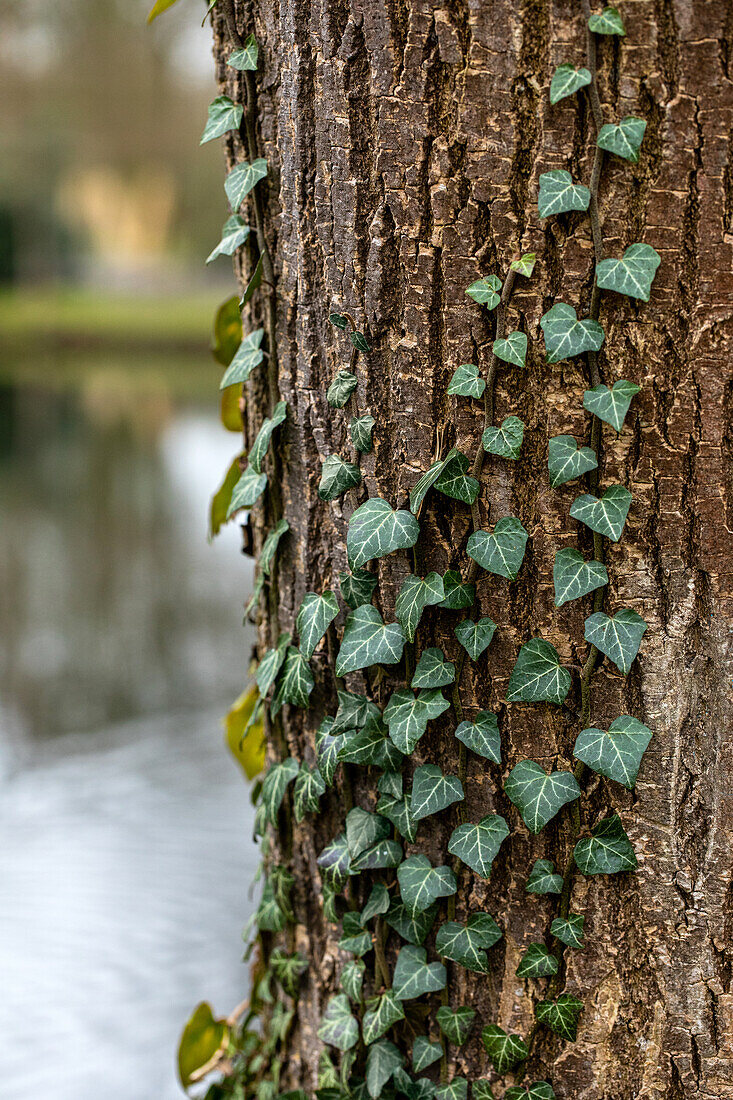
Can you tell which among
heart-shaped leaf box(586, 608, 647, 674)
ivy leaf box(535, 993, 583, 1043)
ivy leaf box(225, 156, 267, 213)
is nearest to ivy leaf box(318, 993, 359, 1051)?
ivy leaf box(535, 993, 583, 1043)

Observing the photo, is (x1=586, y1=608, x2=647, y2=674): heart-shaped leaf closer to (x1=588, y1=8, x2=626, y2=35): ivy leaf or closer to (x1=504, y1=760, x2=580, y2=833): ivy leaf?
(x1=504, y1=760, x2=580, y2=833): ivy leaf

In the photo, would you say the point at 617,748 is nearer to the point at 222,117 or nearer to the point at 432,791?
the point at 432,791

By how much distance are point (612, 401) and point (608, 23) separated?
243 mm

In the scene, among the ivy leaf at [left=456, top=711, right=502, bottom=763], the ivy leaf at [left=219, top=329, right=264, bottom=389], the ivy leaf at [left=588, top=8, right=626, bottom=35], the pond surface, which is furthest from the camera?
the pond surface

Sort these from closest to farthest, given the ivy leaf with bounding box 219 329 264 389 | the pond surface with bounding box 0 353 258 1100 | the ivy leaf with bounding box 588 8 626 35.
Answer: the ivy leaf with bounding box 588 8 626 35
the ivy leaf with bounding box 219 329 264 389
the pond surface with bounding box 0 353 258 1100

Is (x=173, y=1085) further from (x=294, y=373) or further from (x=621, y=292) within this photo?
(x=621, y=292)

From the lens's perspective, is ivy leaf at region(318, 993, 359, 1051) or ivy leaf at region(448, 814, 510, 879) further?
ivy leaf at region(318, 993, 359, 1051)

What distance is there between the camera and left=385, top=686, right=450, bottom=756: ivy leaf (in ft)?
2.13

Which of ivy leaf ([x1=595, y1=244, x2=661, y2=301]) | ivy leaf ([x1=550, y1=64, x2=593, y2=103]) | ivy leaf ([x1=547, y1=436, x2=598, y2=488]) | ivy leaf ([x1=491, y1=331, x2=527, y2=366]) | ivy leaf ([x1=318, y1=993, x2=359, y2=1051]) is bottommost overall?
ivy leaf ([x1=318, y1=993, x2=359, y2=1051])

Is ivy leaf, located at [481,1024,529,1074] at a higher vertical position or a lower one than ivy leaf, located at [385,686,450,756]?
lower

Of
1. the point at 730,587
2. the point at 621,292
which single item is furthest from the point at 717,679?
the point at 621,292

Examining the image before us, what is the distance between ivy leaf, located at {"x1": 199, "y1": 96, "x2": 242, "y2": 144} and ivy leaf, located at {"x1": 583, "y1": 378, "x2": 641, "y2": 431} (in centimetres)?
40

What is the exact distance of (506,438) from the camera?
606 millimetres

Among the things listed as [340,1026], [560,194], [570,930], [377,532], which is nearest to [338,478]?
[377,532]
